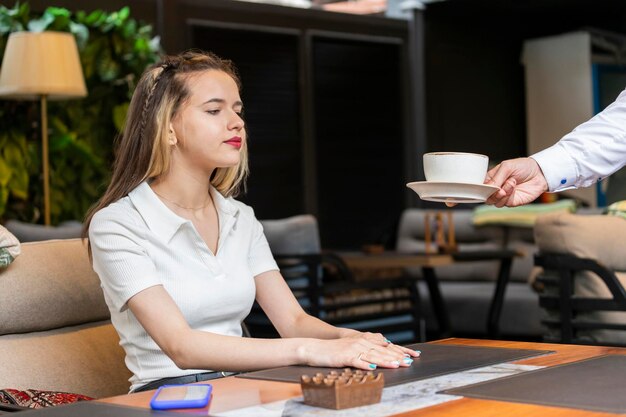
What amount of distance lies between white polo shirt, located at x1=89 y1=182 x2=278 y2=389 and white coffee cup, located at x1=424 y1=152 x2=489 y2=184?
66cm

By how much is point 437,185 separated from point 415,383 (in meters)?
0.39

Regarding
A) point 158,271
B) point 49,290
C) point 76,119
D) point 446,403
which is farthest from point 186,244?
point 76,119

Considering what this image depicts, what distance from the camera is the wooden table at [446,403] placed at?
1.42m

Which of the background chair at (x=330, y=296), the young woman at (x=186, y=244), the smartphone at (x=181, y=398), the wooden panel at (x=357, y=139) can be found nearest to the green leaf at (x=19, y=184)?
the background chair at (x=330, y=296)

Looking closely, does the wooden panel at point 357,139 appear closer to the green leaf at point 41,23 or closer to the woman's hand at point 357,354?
the green leaf at point 41,23

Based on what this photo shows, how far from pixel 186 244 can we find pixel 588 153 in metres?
1.02

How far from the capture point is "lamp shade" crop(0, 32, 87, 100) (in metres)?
5.71

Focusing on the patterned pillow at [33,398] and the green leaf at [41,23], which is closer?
the patterned pillow at [33,398]

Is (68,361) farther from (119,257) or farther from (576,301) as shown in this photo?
(576,301)

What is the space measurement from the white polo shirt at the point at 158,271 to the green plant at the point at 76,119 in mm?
3975

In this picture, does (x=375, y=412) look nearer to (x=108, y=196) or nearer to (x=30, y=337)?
(x=108, y=196)

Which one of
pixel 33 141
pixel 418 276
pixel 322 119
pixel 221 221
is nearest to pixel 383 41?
pixel 322 119

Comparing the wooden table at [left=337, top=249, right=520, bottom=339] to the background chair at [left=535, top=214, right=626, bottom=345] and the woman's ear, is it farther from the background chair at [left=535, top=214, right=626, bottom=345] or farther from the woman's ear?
the woman's ear

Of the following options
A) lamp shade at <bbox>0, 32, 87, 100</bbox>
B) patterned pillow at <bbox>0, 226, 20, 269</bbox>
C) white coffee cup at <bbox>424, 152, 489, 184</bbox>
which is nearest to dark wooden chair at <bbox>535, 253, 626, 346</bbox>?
white coffee cup at <bbox>424, 152, 489, 184</bbox>
